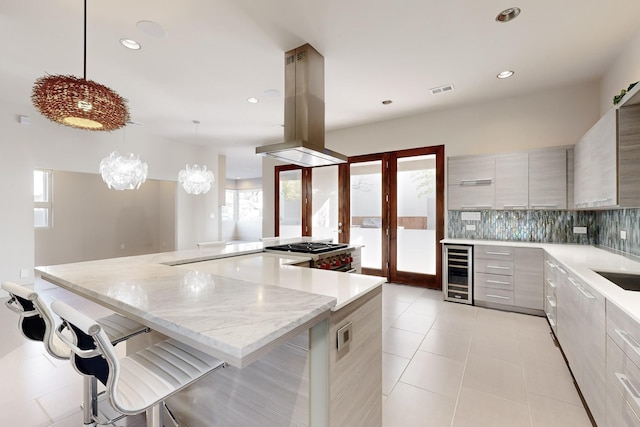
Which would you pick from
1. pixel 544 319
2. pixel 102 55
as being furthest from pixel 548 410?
pixel 102 55

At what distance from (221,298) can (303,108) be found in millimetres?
2060

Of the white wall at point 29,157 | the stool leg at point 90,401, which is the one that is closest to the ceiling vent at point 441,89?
the stool leg at point 90,401

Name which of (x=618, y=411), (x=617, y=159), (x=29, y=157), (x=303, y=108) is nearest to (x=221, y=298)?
(x=618, y=411)

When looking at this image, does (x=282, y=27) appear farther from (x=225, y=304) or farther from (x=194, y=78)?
(x=225, y=304)

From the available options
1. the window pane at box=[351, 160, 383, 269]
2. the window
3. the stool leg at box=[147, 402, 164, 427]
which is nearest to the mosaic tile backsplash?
the window pane at box=[351, 160, 383, 269]

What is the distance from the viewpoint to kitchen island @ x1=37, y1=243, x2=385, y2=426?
35.7 inches

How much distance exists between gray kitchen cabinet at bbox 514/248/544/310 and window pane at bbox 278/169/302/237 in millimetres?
4106

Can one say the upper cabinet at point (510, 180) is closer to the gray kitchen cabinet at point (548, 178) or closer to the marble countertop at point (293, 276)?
the gray kitchen cabinet at point (548, 178)

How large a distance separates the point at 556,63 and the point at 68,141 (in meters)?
7.34

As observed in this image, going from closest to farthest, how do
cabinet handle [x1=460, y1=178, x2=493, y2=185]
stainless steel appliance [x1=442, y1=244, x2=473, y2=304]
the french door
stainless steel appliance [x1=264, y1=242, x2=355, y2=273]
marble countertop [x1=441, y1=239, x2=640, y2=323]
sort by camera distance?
marble countertop [x1=441, y1=239, x2=640, y2=323] < stainless steel appliance [x1=264, y1=242, x2=355, y2=273] < stainless steel appliance [x1=442, y1=244, x2=473, y2=304] < cabinet handle [x1=460, y1=178, x2=493, y2=185] < the french door

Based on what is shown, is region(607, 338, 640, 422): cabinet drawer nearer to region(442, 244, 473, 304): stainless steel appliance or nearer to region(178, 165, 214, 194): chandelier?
region(442, 244, 473, 304): stainless steel appliance

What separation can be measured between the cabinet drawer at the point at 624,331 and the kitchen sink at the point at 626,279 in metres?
0.77

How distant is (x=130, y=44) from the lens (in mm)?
2779

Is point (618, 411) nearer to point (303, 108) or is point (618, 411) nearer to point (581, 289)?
point (581, 289)
